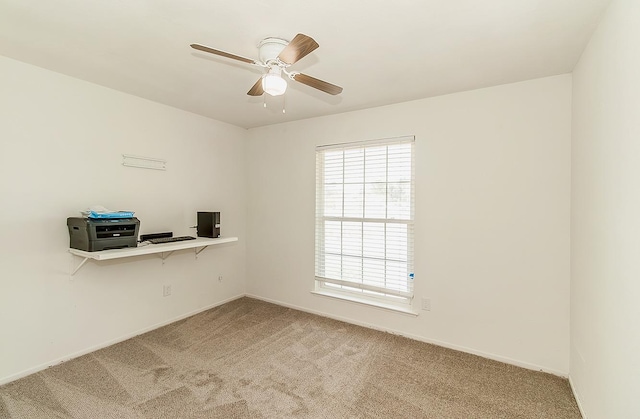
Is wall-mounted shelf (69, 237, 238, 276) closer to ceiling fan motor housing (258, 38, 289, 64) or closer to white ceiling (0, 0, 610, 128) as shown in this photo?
white ceiling (0, 0, 610, 128)

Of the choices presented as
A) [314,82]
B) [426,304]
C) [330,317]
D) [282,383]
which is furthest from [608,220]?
[330,317]

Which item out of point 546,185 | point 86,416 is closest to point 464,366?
point 546,185

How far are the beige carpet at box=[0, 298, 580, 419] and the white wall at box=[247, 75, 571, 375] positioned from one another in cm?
26

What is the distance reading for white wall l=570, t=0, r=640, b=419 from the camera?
49.8 inches

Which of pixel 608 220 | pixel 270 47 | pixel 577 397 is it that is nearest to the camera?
pixel 608 220

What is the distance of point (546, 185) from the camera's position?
2.38 metres

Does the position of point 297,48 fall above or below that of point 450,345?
above

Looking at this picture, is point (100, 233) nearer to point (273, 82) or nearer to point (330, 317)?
point (273, 82)

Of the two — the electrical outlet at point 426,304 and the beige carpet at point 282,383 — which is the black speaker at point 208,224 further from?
the electrical outlet at point 426,304

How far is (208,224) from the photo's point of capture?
11.1 ft

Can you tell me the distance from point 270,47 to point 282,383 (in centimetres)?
238

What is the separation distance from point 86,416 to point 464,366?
2778mm

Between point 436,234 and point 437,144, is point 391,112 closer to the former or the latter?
point 437,144

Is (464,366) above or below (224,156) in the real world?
below
